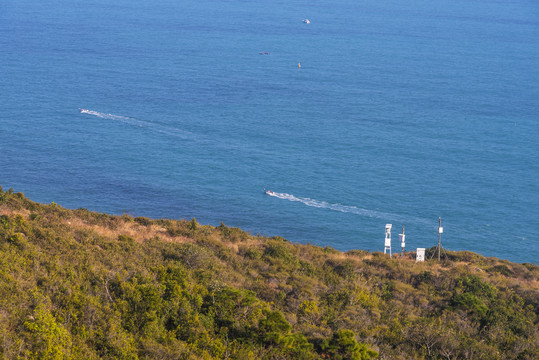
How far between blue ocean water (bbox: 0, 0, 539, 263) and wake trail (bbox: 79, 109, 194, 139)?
0.35 metres

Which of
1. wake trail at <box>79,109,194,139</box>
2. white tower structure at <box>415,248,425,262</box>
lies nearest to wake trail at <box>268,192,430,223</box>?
wake trail at <box>79,109,194,139</box>

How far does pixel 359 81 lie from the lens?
133250mm

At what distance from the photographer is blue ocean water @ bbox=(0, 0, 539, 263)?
77.6m

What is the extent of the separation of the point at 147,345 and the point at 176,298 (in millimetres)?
3807

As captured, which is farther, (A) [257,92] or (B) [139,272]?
(A) [257,92]

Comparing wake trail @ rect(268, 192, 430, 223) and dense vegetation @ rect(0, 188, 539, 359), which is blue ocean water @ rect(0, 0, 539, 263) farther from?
dense vegetation @ rect(0, 188, 539, 359)

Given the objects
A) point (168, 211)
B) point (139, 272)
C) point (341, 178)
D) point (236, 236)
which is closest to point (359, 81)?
point (341, 178)

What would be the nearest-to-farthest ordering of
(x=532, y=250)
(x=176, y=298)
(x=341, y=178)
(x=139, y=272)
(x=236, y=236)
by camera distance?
1. (x=176, y=298)
2. (x=139, y=272)
3. (x=236, y=236)
4. (x=532, y=250)
5. (x=341, y=178)

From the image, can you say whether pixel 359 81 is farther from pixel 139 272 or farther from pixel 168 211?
pixel 139 272

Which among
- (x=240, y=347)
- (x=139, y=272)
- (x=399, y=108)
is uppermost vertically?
(x=399, y=108)

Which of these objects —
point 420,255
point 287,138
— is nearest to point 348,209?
point 287,138

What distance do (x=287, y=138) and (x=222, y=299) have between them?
242 feet

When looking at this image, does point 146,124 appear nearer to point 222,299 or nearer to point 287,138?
point 287,138

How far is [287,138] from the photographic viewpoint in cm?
9944
